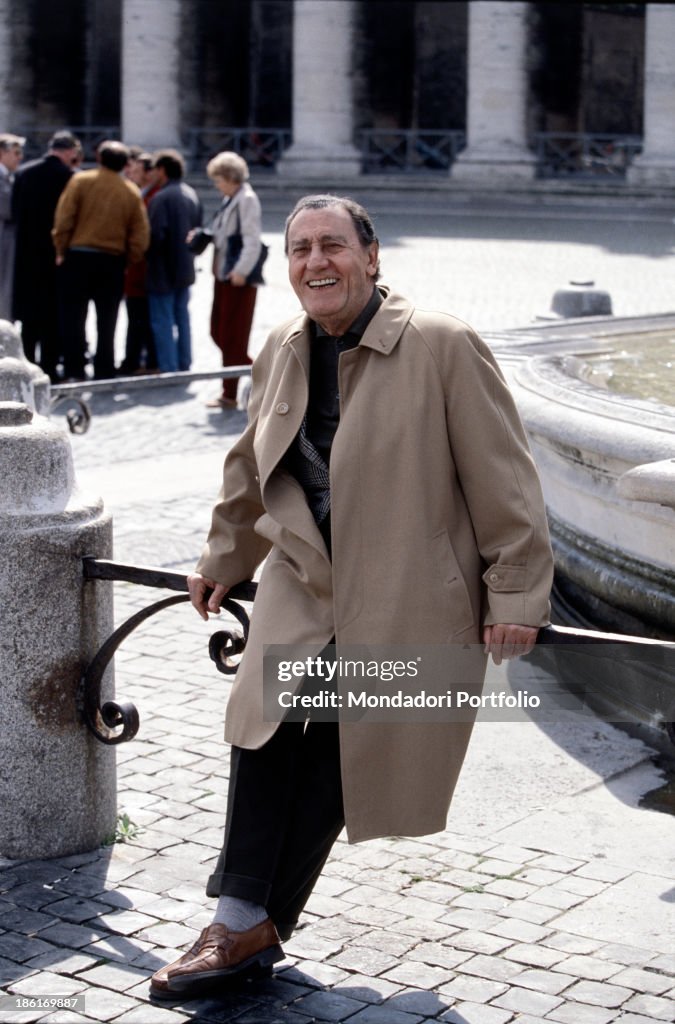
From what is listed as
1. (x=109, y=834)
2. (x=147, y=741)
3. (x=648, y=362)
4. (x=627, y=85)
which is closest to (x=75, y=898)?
(x=109, y=834)

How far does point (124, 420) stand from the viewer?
1145 centimetres

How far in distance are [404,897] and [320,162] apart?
3052 centimetres

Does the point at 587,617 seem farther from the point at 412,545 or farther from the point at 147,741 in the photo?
the point at 412,545

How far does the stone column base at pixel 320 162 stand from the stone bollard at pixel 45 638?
29267mm

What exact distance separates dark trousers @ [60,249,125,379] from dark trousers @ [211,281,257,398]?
29.5 inches

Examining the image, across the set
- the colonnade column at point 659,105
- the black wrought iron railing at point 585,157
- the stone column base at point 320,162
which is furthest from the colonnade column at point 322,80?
the colonnade column at point 659,105

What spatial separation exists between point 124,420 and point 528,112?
2416 centimetres

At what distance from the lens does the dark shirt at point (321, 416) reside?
354cm

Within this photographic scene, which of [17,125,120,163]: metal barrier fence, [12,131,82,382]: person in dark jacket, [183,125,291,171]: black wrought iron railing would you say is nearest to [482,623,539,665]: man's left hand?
[12,131,82,382]: person in dark jacket

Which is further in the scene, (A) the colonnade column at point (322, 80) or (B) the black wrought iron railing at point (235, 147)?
(B) the black wrought iron railing at point (235, 147)

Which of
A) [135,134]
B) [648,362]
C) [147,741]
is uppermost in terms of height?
[135,134]

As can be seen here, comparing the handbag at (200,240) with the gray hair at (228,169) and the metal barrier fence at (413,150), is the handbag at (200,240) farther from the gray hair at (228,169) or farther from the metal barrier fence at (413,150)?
the metal barrier fence at (413,150)

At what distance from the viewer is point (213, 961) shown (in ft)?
11.5

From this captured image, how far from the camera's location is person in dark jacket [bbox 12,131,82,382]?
39.9 ft
